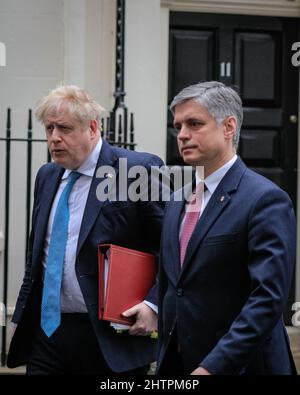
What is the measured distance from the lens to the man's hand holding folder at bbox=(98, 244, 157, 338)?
414 cm

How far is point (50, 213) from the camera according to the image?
445cm

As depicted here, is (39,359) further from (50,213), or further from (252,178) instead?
(252,178)

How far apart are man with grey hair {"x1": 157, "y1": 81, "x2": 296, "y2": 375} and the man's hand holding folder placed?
0.50m

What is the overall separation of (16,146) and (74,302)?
133 inches

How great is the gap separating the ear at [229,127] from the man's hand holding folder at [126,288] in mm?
893

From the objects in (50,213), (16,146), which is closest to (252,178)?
(50,213)

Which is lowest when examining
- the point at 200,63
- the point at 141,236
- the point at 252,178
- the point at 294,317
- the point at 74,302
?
the point at 294,317

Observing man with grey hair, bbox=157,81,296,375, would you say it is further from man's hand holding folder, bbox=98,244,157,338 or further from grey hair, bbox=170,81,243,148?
man's hand holding folder, bbox=98,244,157,338

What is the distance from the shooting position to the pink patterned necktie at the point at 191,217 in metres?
3.54

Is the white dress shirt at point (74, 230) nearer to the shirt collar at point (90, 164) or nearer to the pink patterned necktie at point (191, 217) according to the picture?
the shirt collar at point (90, 164)
